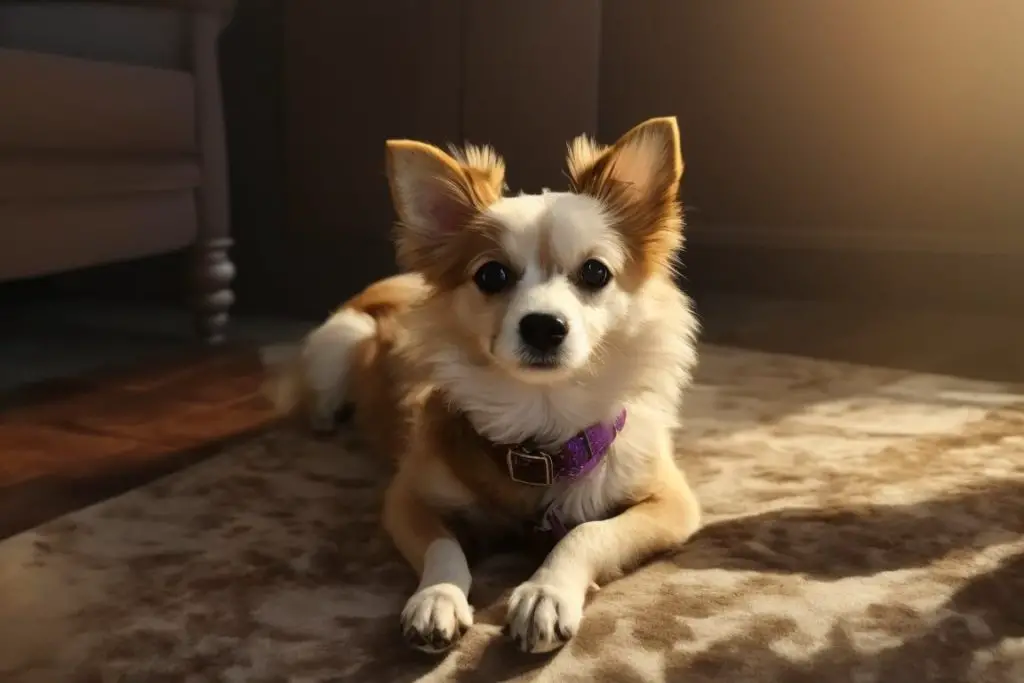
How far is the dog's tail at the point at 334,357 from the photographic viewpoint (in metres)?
2.13

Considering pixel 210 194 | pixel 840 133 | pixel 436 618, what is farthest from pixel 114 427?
pixel 840 133

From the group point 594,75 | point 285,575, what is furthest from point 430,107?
point 285,575

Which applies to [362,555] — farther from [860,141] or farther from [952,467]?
[860,141]

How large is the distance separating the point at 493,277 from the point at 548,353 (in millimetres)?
157

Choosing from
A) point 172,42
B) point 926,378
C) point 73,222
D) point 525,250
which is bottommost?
point 926,378

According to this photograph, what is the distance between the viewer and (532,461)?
1.40 metres

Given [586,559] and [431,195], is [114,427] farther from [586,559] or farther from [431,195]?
[586,559]

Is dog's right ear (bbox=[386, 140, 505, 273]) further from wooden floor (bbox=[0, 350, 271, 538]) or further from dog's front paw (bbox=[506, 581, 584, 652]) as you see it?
wooden floor (bbox=[0, 350, 271, 538])

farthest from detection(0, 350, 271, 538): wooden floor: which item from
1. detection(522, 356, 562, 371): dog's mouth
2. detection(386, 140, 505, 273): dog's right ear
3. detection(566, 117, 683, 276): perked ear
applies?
detection(566, 117, 683, 276): perked ear

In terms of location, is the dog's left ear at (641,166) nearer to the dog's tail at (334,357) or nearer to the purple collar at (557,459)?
the purple collar at (557,459)

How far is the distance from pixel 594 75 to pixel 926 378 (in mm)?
1394

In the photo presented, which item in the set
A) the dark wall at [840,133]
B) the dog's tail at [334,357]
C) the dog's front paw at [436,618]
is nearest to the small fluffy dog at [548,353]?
the dog's front paw at [436,618]

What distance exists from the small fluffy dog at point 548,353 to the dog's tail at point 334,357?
0.59 meters

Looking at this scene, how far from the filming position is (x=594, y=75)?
125 inches
